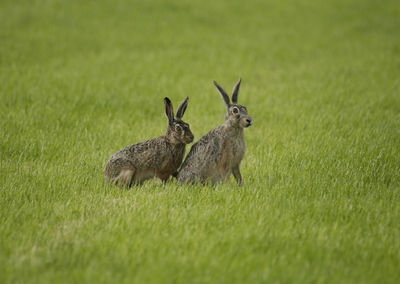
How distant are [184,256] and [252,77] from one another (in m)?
9.13

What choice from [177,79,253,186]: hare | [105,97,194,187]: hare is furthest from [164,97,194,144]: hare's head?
[177,79,253,186]: hare

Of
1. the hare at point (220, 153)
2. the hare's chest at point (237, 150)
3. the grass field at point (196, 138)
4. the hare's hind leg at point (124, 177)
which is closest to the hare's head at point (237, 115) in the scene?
the hare at point (220, 153)

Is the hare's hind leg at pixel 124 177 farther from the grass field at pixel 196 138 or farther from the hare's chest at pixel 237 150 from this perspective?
the hare's chest at pixel 237 150

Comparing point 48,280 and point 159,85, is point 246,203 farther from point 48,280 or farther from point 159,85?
point 159,85

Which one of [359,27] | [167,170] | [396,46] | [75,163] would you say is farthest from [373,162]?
[359,27]

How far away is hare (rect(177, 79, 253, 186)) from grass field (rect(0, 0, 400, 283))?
0.87 ft

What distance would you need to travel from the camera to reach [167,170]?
5773 mm

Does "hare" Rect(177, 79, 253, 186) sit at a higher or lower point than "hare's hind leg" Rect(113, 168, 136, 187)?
higher

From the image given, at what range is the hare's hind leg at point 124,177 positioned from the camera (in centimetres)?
553

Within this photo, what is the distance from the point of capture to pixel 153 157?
5633 millimetres

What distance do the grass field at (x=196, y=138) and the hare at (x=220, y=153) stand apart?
265mm

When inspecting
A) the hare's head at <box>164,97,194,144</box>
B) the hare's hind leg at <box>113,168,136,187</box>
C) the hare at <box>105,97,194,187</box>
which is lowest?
the hare's hind leg at <box>113,168,136,187</box>

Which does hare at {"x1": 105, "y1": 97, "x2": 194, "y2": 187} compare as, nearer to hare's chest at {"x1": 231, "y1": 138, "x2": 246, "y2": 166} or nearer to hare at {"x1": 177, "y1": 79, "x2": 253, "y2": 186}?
hare at {"x1": 177, "y1": 79, "x2": 253, "y2": 186}

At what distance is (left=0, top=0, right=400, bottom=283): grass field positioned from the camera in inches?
154
